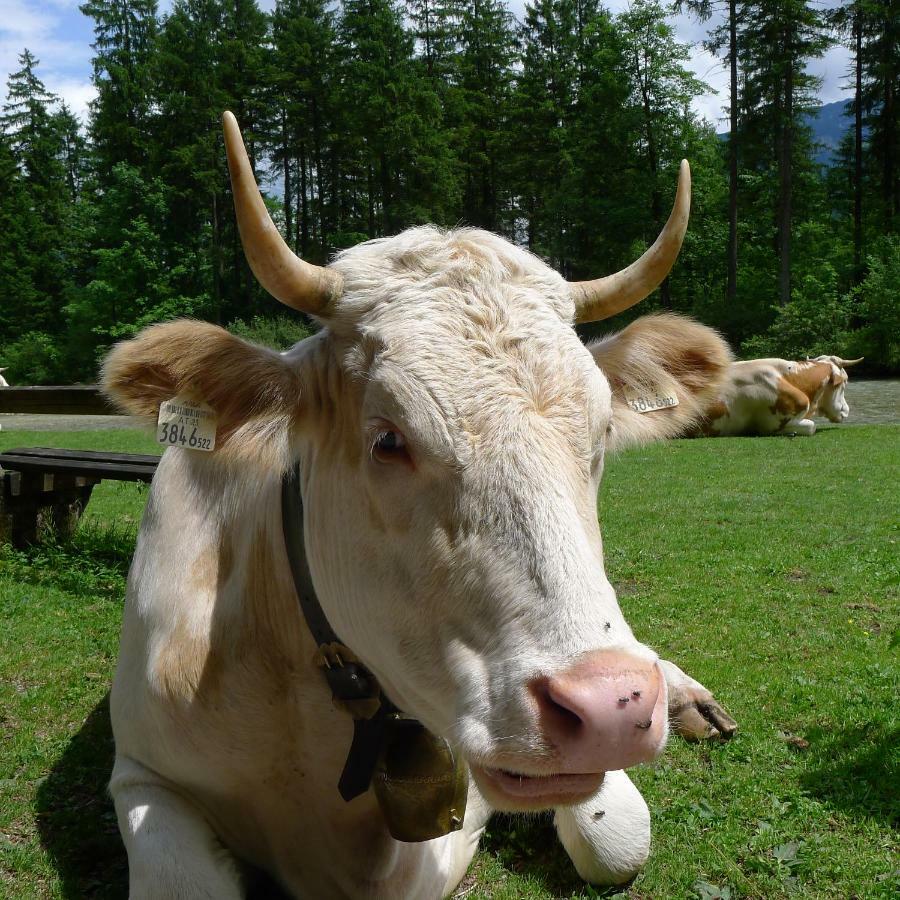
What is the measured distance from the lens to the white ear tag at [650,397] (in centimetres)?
294

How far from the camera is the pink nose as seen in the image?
1539 mm

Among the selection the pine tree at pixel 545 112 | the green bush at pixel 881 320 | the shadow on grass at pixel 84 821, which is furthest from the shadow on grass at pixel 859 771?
the pine tree at pixel 545 112

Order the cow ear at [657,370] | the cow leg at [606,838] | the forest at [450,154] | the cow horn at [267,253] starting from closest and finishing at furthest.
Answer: the cow horn at [267,253] → the cow leg at [606,838] → the cow ear at [657,370] → the forest at [450,154]

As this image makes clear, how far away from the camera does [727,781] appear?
3.46 meters

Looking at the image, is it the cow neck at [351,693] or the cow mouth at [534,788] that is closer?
the cow mouth at [534,788]

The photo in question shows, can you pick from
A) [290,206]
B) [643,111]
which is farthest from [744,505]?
[290,206]

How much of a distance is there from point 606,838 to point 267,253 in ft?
6.92

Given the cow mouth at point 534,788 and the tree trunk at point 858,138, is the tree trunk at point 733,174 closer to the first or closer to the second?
the tree trunk at point 858,138

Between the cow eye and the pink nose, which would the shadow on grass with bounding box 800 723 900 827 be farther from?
the cow eye

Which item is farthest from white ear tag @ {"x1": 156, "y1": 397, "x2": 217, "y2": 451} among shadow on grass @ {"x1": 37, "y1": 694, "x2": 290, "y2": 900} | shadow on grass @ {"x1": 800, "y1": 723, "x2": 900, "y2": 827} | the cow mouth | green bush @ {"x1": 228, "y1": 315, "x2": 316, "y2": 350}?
green bush @ {"x1": 228, "y1": 315, "x2": 316, "y2": 350}

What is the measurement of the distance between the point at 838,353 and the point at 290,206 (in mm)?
29137

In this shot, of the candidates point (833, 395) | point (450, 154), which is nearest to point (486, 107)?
point (450, 154)

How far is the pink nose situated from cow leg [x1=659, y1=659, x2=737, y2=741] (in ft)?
7.71

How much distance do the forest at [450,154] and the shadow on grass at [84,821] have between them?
26.9 meters
